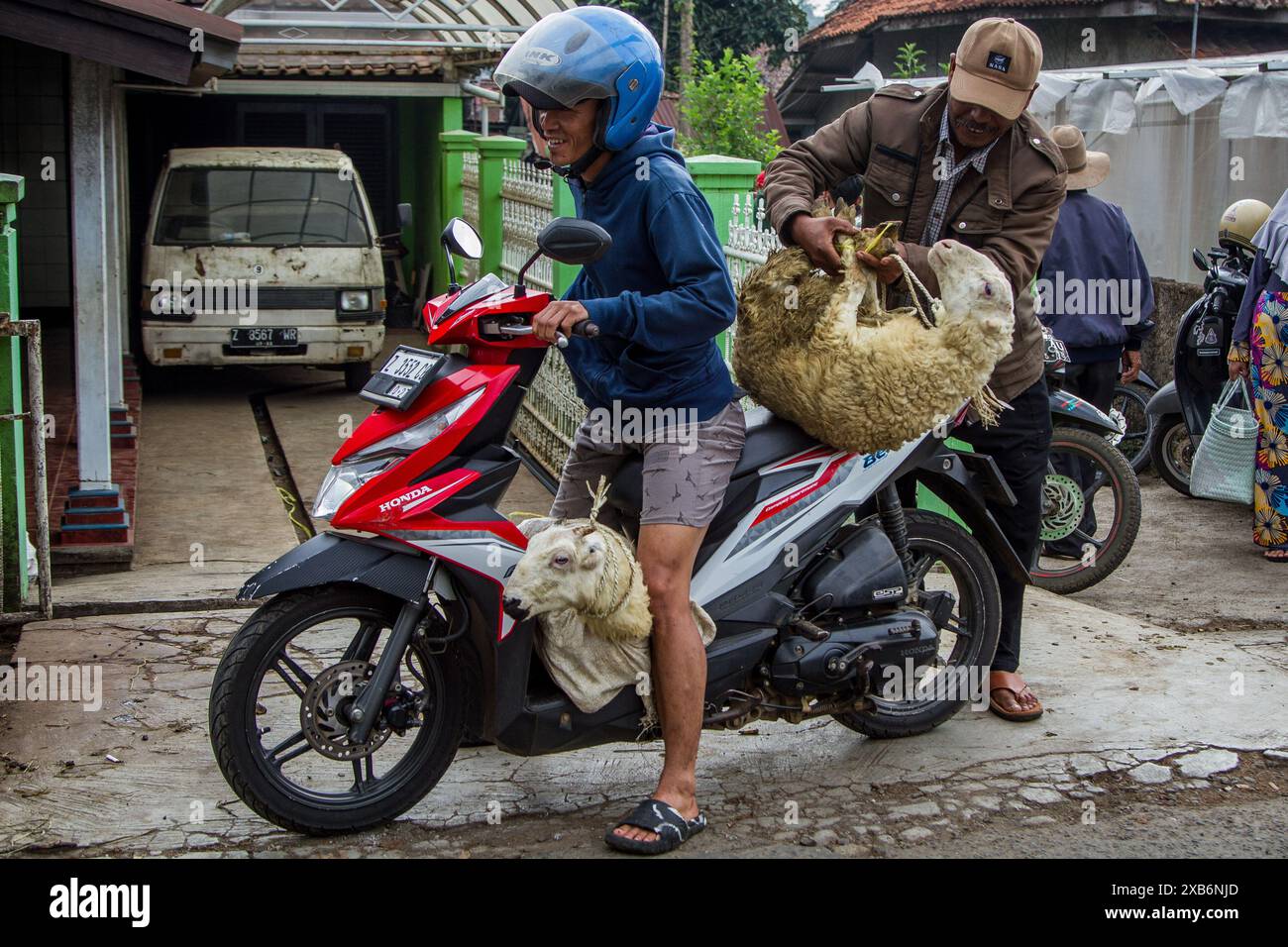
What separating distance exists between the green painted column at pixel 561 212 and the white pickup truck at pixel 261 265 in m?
3.26

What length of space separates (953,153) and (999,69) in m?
0.31

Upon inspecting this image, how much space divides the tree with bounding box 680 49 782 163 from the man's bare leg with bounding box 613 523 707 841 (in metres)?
10.4

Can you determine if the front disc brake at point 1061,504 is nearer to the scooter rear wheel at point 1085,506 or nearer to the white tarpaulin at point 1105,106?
the scooter rear wheel at point 1085,506

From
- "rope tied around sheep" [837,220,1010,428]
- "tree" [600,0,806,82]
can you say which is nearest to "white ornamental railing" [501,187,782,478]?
"rope tied around sheep" [837,220,1010,428]

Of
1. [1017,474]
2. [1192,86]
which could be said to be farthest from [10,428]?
[1192,86]

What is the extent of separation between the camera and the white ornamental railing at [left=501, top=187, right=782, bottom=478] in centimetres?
829

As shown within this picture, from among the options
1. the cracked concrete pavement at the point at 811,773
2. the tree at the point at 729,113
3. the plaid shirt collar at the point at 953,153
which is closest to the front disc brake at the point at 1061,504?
the cracked concrete pavement at the point at 811,773

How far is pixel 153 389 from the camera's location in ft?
39.2

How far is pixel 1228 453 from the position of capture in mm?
7734

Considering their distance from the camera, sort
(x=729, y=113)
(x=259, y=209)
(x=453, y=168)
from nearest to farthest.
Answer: (x=259, y=209)
(x=453, y=168)
(x=729, y=113)

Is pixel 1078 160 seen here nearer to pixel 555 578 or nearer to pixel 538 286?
pixel 538 286

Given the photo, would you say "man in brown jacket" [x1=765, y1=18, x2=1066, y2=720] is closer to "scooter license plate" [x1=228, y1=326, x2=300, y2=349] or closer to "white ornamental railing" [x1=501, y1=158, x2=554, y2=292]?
"white ornamental railing" [x1=501, y1=158, x2=554, y2=292]

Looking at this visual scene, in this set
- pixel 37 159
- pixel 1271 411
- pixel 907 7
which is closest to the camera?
pixel 1271 411
